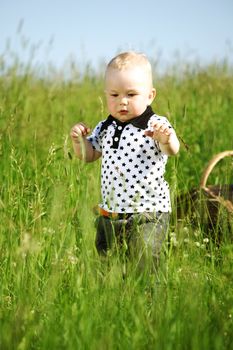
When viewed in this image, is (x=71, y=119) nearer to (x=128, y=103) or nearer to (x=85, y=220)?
(x=128, y=103)

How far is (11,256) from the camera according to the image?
2580mm

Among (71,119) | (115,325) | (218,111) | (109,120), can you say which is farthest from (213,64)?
(115,325)

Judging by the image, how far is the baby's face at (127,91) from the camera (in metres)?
2.76

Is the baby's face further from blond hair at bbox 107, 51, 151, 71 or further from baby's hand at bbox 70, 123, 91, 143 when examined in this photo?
baby's hand at bbox 70, 123, 91, 143

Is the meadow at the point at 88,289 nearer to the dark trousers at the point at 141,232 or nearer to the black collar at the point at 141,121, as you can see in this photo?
the dark trousers at the point at 141,232

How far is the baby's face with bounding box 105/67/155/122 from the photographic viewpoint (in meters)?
2.76

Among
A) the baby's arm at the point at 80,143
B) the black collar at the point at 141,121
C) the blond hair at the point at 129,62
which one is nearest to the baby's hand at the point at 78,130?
the baby's arm at the point at 80,143

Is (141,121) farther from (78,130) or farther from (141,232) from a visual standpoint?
(141,232)

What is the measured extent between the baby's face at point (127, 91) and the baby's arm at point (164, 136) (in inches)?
6.1

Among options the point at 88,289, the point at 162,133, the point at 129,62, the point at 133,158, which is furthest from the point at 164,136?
the point at 88,289

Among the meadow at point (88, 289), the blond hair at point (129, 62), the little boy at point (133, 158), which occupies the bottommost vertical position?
the meadow at point (88, 289)

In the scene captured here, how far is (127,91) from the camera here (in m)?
2.78

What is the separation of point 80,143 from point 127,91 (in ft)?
0.95

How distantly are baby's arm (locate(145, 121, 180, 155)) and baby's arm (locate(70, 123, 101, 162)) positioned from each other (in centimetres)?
31
